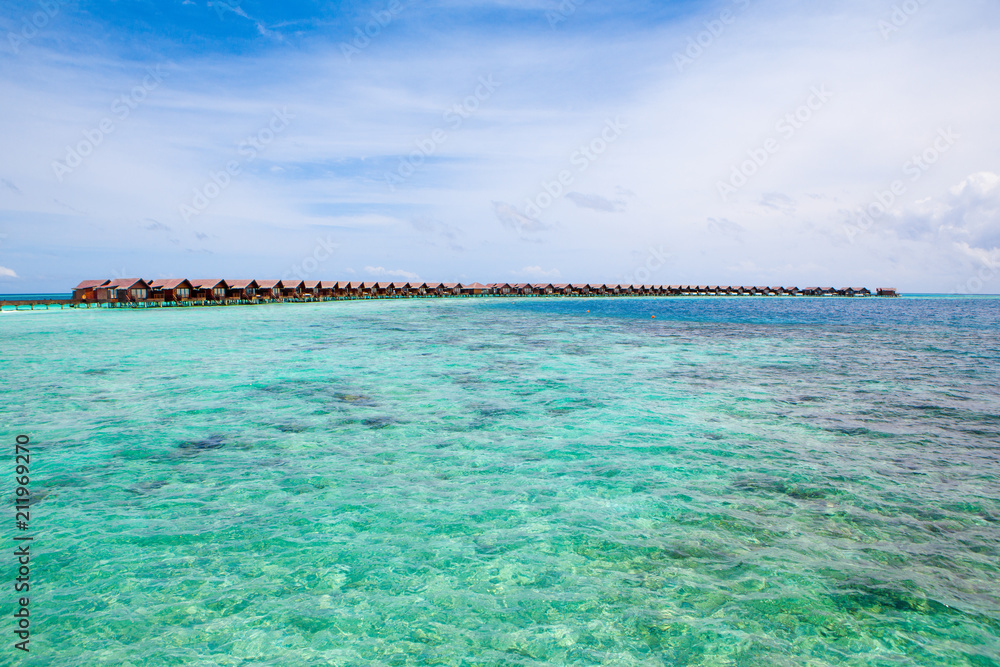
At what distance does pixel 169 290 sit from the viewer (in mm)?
69750

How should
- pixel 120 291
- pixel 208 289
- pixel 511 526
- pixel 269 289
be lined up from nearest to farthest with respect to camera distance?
pixel 511 526, pixel 120 291, pixel 208 289, pixel 269 289

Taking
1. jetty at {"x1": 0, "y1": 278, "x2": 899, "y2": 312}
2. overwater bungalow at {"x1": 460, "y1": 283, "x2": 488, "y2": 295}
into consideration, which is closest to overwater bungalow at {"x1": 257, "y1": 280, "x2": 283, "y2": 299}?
jetty at {"x1": 0, "y1": 278, "x2": 899, "y2": 312}

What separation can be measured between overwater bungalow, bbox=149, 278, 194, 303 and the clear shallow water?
62.9 metres

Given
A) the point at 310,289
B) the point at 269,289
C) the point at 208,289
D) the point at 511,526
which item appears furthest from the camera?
the point at 310,289

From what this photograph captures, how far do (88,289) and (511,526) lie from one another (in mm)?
80597

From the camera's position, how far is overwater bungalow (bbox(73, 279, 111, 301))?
6675cm

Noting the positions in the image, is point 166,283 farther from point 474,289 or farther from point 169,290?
point 474,289

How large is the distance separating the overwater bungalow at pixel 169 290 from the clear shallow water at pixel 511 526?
62882mm

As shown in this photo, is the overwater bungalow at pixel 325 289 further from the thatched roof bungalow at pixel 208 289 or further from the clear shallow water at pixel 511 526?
the clear shallow water at pixel 511 526

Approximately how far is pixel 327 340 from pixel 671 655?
→ 2780 cm

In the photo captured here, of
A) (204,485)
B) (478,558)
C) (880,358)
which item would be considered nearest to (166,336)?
(204,485)

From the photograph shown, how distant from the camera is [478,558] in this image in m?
5.83

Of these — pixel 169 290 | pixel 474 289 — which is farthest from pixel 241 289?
pixel 474 289

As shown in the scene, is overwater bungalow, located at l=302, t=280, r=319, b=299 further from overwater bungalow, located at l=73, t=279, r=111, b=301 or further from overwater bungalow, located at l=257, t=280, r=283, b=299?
overwater bungalow, located at l=73, t=279, r=111, b=301
